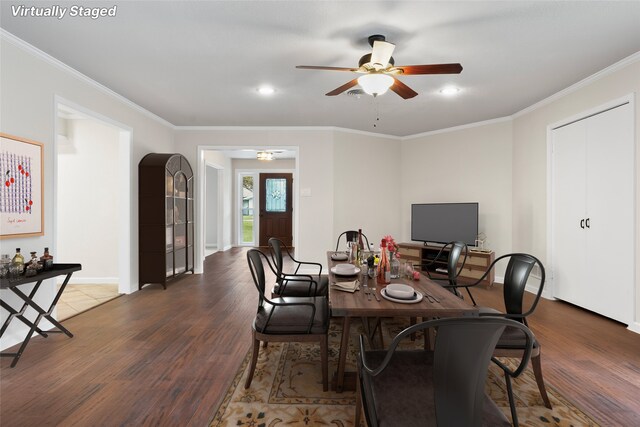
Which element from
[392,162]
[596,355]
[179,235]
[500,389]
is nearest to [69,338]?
[179,235]

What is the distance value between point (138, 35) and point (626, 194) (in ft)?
15.6

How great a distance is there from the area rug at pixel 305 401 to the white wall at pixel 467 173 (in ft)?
10.5

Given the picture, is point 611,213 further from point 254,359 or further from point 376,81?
point 254,359

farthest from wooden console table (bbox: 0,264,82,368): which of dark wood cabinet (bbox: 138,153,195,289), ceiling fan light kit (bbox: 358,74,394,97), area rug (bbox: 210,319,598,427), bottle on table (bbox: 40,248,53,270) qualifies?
ceiling fan light kit (bbox: 358,74,394,97)

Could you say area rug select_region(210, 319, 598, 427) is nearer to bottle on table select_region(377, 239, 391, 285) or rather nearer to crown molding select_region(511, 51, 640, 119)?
bottle on table select_region(377, 239, 391, 285)

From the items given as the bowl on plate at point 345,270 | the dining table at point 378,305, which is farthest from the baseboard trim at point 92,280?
the dining table at point 378,305

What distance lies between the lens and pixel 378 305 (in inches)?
69.6

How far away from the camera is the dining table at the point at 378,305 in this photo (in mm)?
1703

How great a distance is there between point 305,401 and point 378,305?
0.81 metres

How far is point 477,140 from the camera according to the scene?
5.42 meters

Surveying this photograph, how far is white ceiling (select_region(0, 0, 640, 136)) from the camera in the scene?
2.35m

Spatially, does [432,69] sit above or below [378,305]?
above

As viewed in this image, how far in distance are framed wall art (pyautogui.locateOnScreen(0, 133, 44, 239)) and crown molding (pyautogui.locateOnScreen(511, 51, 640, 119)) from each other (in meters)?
5.56

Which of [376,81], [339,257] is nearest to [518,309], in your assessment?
[339,257]
